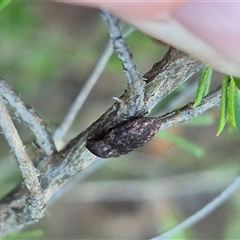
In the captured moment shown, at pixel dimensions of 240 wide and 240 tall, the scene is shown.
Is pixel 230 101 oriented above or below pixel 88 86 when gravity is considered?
below

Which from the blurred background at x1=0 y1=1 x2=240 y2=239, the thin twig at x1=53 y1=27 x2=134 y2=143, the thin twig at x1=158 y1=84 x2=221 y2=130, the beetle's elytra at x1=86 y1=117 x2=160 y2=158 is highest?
the blurred background at x1=0 y1=1 x2=240 y2=239

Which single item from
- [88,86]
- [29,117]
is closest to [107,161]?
[88,86]

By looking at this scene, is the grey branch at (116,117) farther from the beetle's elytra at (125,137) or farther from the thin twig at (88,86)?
the thin twig at (88,86)

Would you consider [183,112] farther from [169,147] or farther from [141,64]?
[169,147]

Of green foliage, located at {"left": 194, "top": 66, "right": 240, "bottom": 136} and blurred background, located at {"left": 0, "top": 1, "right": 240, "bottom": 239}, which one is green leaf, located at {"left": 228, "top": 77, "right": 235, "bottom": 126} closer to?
green foliage, located at {"left": 194, "top": 66, "right": 240, "bottom": 136}

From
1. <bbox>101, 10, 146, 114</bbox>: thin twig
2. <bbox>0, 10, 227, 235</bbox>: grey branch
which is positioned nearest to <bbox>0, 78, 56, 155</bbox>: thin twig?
<bbox>0, 10, 227, 235</bbox>: grey branch

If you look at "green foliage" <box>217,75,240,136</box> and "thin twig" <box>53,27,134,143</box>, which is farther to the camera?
"thin twig" <box>53,27,134,143</box>

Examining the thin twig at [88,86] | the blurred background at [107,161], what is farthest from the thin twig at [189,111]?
the blurred background at [107,161]

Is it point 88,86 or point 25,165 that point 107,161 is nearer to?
point 88,86
